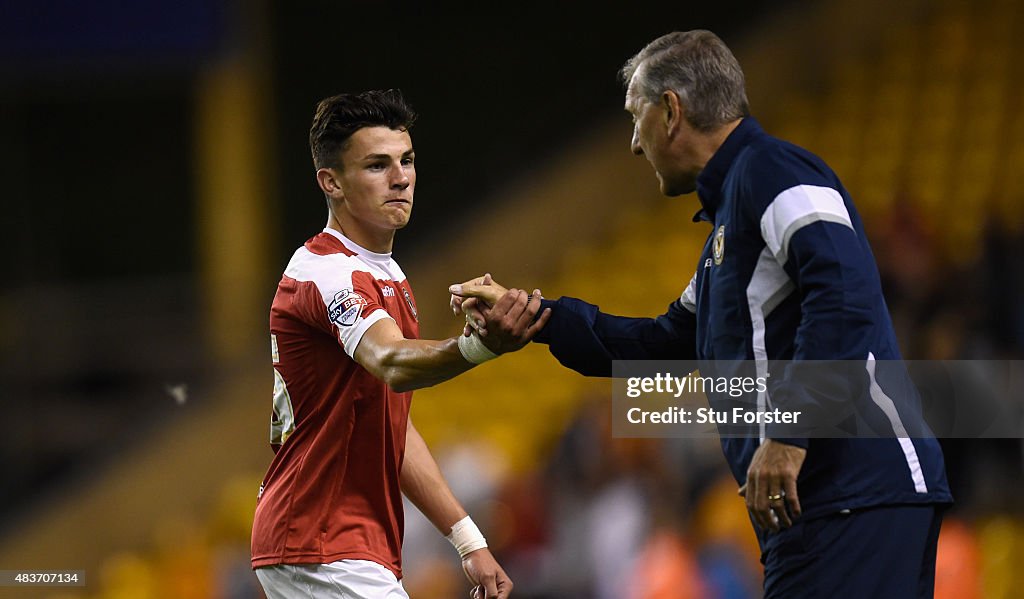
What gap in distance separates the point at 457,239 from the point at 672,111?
7252mm

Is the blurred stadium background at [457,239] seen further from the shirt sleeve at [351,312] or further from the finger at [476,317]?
the shirt sleeve at [351,312]

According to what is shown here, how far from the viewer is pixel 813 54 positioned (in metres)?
11.9

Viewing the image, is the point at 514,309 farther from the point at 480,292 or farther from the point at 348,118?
the point at 348,118

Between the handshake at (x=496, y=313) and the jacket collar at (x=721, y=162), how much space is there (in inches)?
21.7

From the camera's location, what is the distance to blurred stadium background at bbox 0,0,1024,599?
737cm

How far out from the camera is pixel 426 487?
13.8 ft

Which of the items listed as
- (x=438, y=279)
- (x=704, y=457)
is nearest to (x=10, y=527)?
(x=438, y=279)

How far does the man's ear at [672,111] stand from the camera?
391 cm

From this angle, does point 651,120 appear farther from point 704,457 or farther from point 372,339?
point 704,457

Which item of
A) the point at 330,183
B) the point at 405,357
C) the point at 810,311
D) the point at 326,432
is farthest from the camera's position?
the point at 330,183

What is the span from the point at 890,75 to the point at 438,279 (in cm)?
387

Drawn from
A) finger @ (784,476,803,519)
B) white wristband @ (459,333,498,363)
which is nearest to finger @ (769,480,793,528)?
finger @ (784,476,803,519)

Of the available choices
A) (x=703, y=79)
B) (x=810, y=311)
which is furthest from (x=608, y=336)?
(x=810, y=311)

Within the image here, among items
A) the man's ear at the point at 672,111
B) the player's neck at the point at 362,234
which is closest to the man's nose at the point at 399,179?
the player's neck at the point at 362,234
